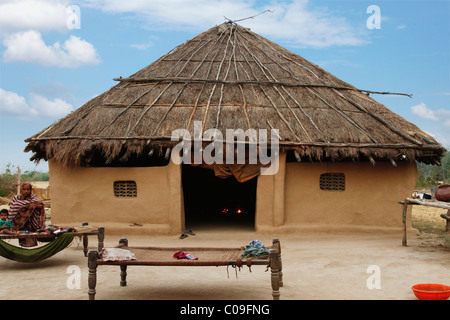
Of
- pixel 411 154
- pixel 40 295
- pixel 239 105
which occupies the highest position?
pixel 239 105

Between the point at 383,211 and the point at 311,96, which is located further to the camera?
the point at 311,96

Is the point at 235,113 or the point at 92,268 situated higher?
the point at 235,113

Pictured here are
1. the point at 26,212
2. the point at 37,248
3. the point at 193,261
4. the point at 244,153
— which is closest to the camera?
the point at 193,261

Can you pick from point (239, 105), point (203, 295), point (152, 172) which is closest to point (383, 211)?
point (239, 105)

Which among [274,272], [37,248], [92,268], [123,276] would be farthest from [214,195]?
[274,272]

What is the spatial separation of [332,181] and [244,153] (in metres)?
2.40

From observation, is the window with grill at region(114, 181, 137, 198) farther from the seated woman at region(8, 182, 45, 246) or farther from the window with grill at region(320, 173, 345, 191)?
the window with grill at region(320, 173, 345, 191)

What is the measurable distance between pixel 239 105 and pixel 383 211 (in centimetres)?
434

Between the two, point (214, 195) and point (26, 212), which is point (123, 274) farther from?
point (214, 195)

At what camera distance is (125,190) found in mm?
12609

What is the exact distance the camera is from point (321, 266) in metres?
8.67

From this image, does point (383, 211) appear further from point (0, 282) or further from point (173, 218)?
point (0, 282)

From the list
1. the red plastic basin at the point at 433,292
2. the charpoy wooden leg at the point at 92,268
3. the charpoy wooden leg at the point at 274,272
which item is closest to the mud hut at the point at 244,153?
the red plastic basin at the point at 433,292

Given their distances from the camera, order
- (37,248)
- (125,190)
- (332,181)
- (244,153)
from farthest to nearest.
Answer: (332,181)
(125,190)
(244,153)
(37,248)
